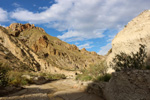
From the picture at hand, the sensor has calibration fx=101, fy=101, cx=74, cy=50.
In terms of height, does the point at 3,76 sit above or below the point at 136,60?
below

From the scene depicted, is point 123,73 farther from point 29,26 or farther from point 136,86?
point 29,26

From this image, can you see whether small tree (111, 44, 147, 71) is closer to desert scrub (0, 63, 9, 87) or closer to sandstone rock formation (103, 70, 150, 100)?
sandstone rock formation (103, 70, 150, 100)

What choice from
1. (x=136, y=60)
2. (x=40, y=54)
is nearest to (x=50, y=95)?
(x=136, y=60)

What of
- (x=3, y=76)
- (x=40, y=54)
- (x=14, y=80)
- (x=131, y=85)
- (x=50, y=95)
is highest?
(x=40, y=54)

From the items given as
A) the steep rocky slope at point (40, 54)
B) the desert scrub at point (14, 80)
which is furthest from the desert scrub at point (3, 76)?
the steep rocky slope at point (40, 54)

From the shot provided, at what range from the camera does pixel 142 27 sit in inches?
377

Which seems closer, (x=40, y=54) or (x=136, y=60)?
(x=136, y=60)

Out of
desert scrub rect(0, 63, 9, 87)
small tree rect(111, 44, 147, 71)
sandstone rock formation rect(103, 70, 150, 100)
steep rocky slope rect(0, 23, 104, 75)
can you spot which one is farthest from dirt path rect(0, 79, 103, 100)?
steep rocky slope rect(0, 23, 104, 75)

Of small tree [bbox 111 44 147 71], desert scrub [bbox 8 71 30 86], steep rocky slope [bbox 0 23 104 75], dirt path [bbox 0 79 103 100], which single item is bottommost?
dirt path [bbox 0 79 103 100]

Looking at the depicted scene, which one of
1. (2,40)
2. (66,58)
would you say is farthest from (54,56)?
(2,40)

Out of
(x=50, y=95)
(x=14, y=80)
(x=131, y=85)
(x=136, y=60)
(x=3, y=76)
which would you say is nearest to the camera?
(x=131, y=85)

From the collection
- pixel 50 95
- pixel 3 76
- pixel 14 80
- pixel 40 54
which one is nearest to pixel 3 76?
pixel 3 76

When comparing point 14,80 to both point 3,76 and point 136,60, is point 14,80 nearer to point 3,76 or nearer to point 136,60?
point 3,76

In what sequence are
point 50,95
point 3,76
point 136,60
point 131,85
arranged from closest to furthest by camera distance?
point 131,85
point 136,60
point 3,76
point 50,95
